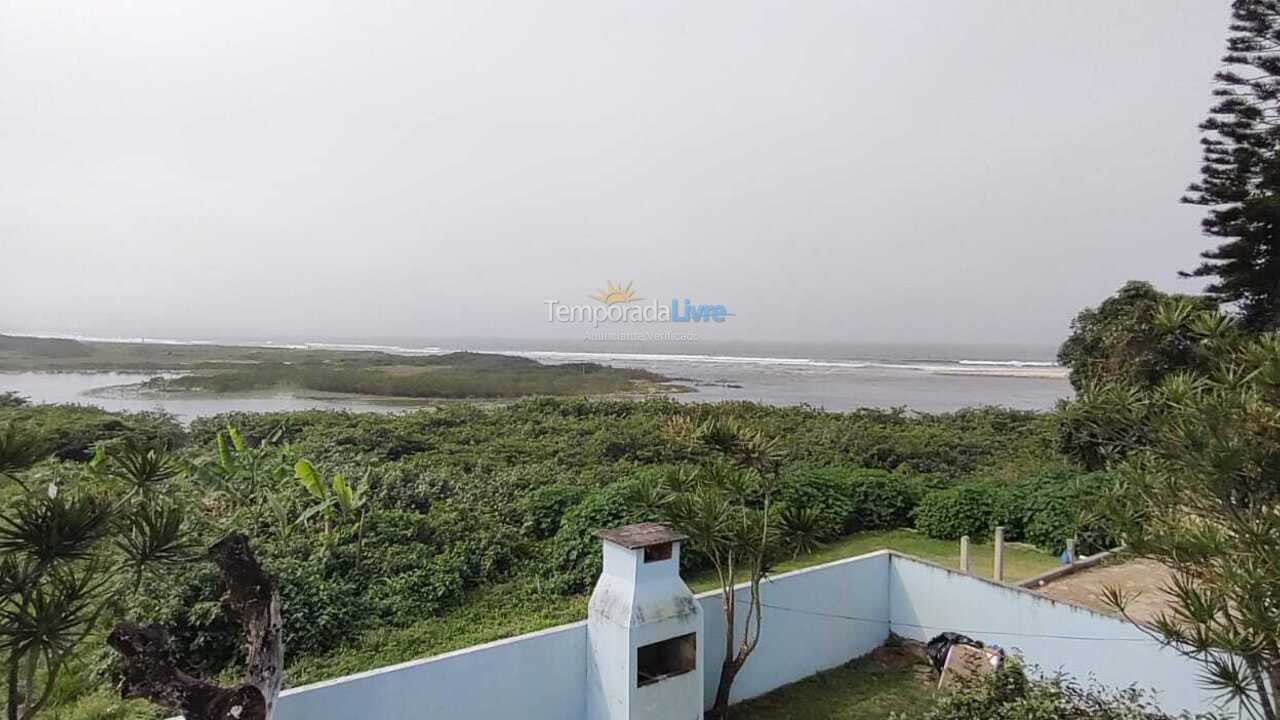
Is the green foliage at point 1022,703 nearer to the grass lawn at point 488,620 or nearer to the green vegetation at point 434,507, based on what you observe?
the green vegetation at point 434,507

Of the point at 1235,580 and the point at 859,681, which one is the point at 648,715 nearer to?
the point at 859,681

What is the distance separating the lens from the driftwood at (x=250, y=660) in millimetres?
2623

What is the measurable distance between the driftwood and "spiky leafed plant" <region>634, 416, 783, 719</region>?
2.34 metres

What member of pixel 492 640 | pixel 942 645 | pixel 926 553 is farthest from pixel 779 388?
pixel 492 640

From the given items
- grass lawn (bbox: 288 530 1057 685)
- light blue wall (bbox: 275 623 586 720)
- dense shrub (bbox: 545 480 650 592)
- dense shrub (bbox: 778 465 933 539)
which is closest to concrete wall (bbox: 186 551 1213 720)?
light blue wall (bbox: 275 623 586 720)

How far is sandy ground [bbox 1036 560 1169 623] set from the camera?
558cm

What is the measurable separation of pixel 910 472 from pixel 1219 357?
831 cm

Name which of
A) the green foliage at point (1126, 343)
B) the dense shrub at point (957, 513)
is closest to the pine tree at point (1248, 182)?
the green foliage at point (1126, 343)

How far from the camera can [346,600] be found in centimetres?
539

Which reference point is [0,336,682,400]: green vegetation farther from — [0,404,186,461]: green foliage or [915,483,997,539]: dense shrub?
[915,483,997,539]: dense shrub

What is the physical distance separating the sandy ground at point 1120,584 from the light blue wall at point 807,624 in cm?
132

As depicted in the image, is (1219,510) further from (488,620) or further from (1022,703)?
(488,620)

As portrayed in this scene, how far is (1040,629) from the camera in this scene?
4840mm

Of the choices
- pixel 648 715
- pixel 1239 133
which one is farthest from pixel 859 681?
pixel 1239 133
